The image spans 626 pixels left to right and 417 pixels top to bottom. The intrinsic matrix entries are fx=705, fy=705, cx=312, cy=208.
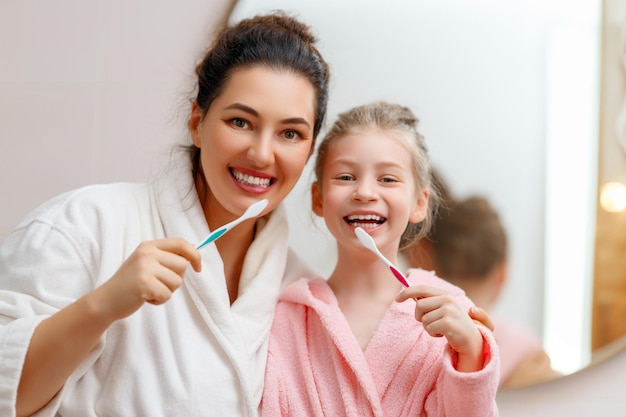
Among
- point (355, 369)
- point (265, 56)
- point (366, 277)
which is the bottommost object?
point (355, 369)

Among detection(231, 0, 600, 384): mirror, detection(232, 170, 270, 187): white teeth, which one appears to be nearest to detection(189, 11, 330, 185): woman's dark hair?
detection(232, 170, 270, 187): white teeth

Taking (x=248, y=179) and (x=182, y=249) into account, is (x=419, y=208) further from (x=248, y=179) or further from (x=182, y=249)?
(x=182, y=249)

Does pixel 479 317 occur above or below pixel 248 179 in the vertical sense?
below

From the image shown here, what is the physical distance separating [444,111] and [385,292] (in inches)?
18.1

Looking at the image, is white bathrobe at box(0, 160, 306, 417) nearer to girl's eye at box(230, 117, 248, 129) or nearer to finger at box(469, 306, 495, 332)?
girl's eye at box(230, 117, 248, 129)

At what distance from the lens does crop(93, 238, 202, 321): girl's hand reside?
0.67 m

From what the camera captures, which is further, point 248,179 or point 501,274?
point 501,274

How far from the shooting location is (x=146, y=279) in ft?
2.20

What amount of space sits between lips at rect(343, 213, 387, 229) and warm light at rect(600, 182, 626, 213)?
0.58 metres

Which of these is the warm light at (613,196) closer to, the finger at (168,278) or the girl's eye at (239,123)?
the girl's eye at (239,123)

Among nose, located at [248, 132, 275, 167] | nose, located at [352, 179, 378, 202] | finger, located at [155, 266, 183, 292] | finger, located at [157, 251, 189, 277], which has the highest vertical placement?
nose, located at [248, 132, 275, 167]

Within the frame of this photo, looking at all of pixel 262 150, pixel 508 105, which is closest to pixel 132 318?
pixel 262 150

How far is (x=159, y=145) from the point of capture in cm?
129

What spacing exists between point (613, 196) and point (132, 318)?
0.90m
